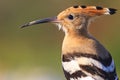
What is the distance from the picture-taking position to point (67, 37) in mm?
6133

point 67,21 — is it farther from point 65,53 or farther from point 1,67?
point 1,67

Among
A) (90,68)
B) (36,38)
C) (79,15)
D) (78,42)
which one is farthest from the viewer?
(36,38)

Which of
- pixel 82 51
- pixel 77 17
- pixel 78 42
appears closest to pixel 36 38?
pixel 77 17

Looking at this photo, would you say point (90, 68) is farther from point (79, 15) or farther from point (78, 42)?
point (79, 15)

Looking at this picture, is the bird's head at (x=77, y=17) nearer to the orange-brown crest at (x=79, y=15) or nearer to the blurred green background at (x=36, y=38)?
the orange-brown crest at (x=79, y=15)

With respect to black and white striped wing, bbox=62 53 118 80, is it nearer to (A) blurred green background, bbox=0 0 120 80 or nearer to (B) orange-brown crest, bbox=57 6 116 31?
(B) orange-brown crest, bbox=57 6 116 31

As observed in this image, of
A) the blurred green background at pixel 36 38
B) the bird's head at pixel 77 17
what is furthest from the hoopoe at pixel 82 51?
the blurred green background at pixel 36 38

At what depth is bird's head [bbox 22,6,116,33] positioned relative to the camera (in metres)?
6.11

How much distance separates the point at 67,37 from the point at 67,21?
0.43 feet

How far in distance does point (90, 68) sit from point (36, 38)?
5.55 m

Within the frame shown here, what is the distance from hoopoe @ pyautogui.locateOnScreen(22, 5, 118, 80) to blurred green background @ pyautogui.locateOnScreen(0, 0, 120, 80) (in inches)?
103

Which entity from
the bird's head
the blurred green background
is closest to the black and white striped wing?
the bird's head

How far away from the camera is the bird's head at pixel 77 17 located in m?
6.11

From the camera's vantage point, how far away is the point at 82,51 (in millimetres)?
5824
